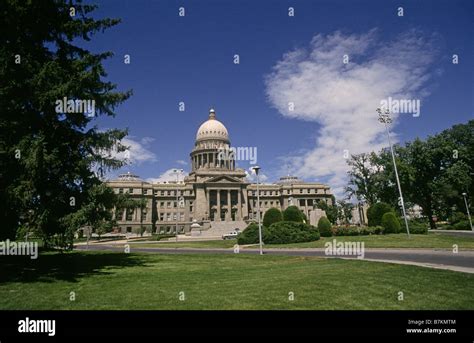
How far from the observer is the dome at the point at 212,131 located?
379 ft

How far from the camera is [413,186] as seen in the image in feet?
200

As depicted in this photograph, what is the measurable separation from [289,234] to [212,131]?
277 ft

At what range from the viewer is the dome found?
379ft

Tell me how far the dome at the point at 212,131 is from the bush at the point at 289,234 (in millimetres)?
80242

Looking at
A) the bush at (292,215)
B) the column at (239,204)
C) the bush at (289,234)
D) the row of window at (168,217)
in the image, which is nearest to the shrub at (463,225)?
the bush at (292,215)

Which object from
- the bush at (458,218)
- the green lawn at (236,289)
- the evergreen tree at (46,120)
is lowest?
the bush at (458,218)

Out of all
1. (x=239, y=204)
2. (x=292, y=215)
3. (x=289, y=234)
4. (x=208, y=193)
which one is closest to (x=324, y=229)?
(x=292, y=215)

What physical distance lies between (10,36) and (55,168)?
5719 millimetres

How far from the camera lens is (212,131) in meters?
117
